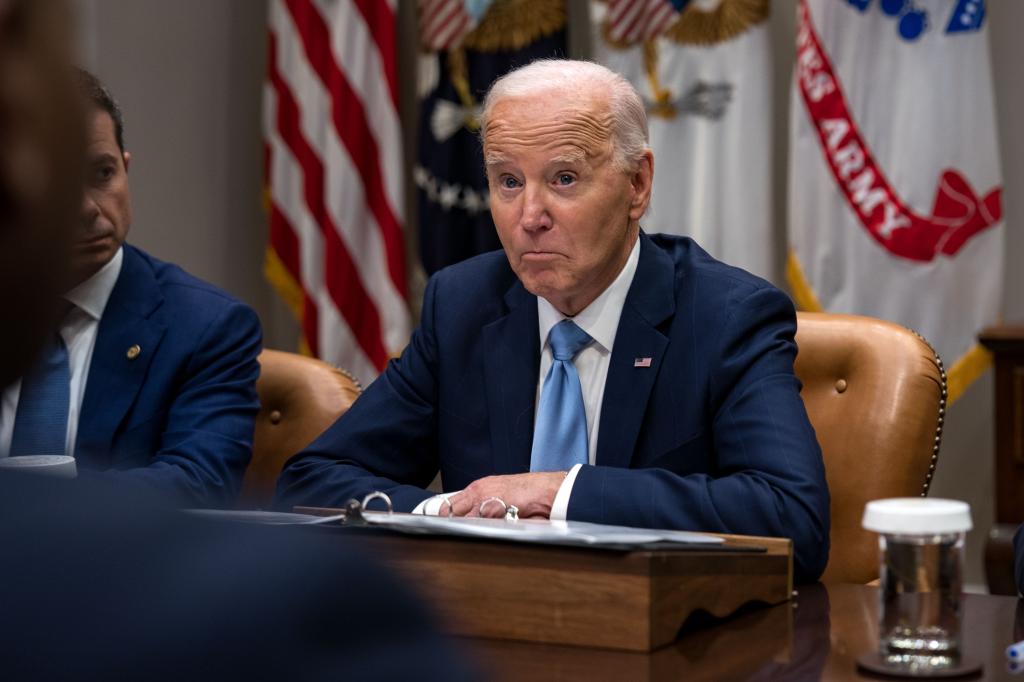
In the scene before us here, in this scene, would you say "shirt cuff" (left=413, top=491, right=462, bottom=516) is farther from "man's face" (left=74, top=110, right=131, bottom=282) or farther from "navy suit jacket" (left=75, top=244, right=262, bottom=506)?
"man's face" (left=74, top=110, right=131, bottom=282)

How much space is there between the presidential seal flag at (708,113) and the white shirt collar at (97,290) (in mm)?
2200

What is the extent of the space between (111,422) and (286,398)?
36cm

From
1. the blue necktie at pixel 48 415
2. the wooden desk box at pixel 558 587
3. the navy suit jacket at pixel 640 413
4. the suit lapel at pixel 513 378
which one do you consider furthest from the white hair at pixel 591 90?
the wooden desk box at pixel 558 587

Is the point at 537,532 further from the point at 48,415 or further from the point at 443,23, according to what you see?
the point at 443,23

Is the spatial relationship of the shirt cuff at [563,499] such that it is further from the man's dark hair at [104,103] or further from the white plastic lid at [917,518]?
the man's dark hair at [104,103]

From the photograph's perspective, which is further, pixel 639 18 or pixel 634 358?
pixel 639 18

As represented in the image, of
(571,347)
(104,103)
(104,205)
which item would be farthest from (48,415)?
(571,347)

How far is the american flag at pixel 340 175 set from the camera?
4.95m

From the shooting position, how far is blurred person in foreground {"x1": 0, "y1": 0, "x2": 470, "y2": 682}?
34cm

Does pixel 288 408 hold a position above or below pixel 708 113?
below

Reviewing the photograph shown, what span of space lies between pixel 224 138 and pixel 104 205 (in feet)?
9.06

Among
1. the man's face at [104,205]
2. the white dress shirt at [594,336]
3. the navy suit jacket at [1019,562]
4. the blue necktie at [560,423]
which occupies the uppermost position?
the man's face at [104,205]

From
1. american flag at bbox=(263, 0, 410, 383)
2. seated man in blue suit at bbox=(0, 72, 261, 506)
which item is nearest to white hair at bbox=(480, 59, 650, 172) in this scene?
seated man in blue suit at bbox=(0, 72, 261, 506)

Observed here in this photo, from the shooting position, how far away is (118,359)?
2574 millimetres
